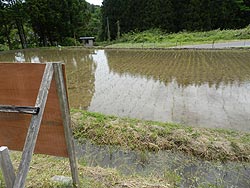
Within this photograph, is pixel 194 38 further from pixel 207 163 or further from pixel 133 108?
pixel 207 163

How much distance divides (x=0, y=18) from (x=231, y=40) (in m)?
21.2

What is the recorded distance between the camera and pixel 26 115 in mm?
2221

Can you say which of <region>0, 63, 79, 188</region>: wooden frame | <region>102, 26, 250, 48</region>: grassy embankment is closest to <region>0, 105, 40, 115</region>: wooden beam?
<region>0, 63, 79, 188</region>: wooden frame

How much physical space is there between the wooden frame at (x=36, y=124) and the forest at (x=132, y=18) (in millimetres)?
22461

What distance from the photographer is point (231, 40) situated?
18.7 meters

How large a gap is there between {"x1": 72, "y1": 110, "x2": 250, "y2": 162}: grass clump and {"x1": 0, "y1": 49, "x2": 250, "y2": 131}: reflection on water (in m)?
0.75

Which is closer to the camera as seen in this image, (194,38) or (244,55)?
(244,55)

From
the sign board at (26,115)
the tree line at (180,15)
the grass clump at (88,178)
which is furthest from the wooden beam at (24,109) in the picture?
the tree line at (180,15)

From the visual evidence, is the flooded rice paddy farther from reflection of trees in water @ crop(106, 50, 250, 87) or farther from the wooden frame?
the wooden frame

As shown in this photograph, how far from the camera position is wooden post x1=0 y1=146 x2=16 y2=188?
1481 mm

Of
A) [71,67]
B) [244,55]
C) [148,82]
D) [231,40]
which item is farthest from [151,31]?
[148,82]

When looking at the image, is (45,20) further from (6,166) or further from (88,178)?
(6,166)

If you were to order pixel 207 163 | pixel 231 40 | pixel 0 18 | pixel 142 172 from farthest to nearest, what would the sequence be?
pixel 0 18 < pixel 231 40 < pixel 207 163 < pixel 142 172

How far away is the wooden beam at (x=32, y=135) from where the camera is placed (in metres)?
1.54
